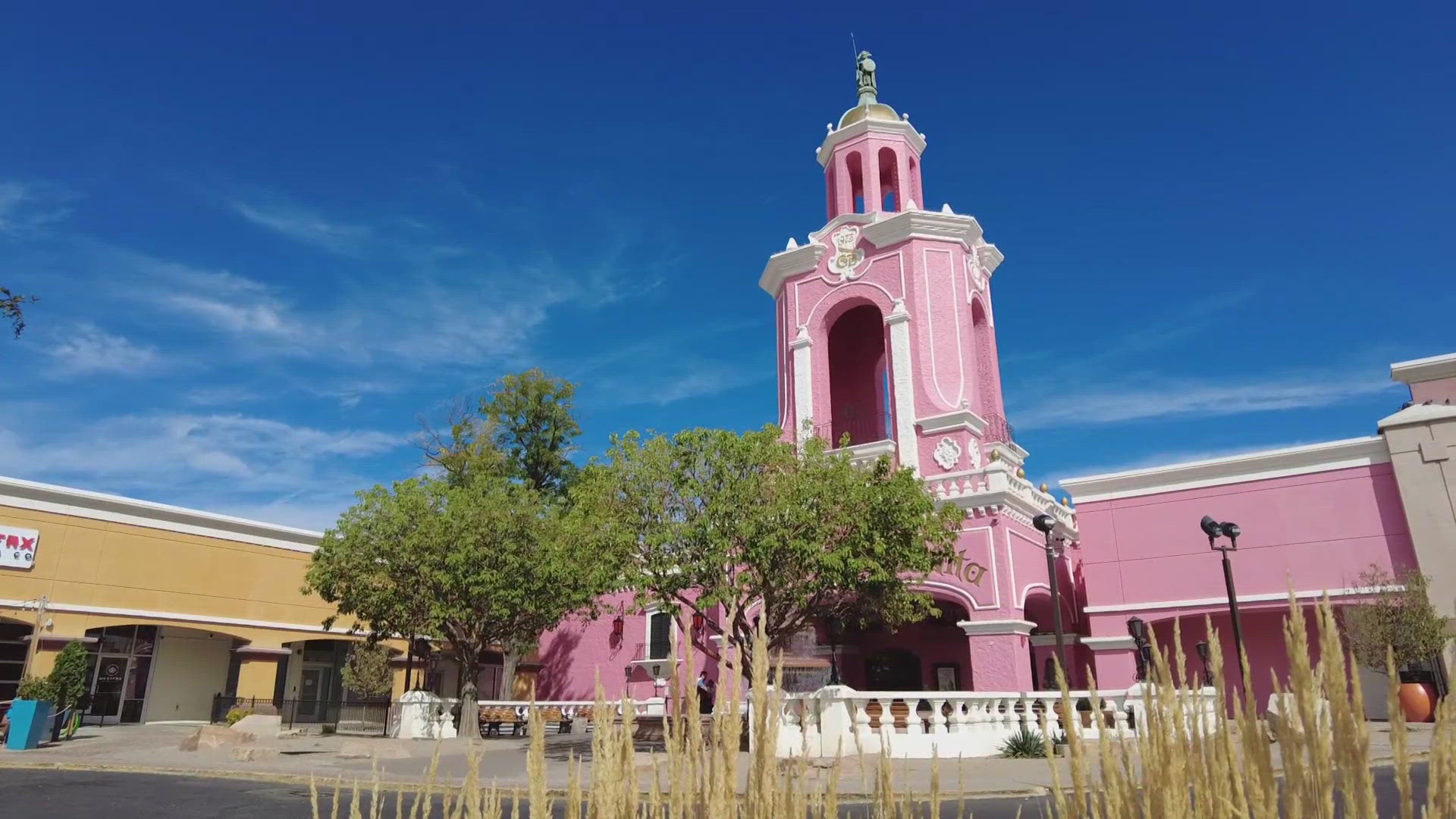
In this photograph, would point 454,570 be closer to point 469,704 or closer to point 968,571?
point 469,704

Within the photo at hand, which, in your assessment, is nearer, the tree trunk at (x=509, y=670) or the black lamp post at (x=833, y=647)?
the black lamp post at (x=833, y=647)

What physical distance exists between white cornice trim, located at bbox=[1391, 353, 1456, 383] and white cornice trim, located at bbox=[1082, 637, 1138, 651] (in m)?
8.56

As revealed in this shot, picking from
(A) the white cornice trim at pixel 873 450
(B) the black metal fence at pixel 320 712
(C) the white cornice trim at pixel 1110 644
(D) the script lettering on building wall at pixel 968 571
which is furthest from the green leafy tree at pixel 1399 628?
(B) the black metal fence at pixel 320 712

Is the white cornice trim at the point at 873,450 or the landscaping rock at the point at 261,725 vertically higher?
the white cornice trim at the point at 873,450

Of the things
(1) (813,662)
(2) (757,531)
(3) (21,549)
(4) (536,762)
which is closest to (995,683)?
(1) (813,662)

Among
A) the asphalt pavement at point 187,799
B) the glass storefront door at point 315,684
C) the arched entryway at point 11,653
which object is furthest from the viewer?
the glass storefront door at point 315,684

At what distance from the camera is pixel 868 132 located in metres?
24.9

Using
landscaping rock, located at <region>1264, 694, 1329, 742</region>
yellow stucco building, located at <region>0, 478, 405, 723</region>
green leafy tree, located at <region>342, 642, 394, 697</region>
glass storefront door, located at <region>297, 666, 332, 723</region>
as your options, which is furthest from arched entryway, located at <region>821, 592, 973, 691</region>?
landscaping rock, located at <region>1264, 694, 1329, 742</region>

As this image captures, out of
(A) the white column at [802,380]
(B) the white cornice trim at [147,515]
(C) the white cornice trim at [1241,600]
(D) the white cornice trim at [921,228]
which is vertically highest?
(D) the white cornice trim at [921,228]

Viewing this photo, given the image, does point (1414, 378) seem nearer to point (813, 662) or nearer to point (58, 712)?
point (813, 662)

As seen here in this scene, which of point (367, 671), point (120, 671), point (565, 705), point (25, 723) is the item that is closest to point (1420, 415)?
point (565, 705)

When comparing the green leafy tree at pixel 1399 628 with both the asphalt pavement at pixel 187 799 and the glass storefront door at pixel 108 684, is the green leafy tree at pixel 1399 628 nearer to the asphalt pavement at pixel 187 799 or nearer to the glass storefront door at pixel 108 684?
the asphalt pavement at pixel 187 799

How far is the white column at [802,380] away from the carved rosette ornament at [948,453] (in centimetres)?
356

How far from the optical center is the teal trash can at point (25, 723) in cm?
1636
